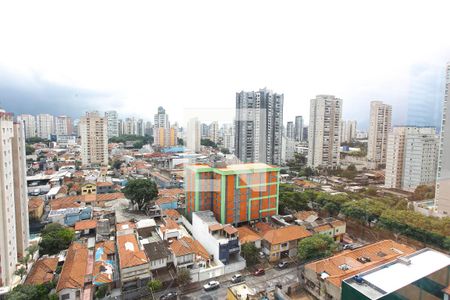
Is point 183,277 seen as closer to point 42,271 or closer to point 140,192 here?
point 42,271

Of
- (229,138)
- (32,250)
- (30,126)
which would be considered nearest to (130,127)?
(30,126)

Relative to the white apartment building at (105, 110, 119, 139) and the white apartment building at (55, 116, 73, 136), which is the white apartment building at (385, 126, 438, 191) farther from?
the white apartment building at (55, 116, 73, 136)

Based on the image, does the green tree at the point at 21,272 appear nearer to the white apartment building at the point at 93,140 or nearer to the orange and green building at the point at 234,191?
the orange and green building at the point at 234,191

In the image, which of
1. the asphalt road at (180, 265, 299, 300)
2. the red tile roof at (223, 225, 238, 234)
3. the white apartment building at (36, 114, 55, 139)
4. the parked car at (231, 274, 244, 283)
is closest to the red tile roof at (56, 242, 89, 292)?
the asphalt road at (180, 265, 299, 300)

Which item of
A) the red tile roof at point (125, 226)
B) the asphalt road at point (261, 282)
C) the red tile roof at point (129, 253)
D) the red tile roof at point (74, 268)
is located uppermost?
the red tile roof at point (129, 253)

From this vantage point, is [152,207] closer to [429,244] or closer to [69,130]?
[429,244]

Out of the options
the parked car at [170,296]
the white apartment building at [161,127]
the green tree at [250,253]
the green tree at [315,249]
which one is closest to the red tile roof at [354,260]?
the green tree at [315,249]
